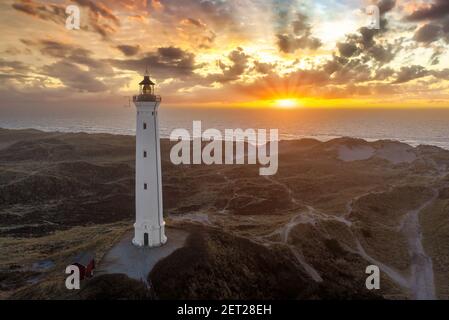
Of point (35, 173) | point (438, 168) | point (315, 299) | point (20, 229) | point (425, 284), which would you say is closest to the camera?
point (315, 299)

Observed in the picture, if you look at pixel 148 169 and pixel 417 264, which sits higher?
pixel 148 169

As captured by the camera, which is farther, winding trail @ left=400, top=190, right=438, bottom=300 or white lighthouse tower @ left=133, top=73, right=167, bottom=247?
winding trail @ left=400, top=190, right=438, bottom=300

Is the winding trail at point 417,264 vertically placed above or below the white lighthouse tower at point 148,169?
below

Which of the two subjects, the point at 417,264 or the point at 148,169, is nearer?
the point at 148,169

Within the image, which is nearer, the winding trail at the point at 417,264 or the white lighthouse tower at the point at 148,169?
the white lighthouse tower at the point at 148,169

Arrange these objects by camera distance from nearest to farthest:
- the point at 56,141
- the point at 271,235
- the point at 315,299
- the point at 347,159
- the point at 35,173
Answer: the point at 315,299, the point at 271,235, the point at 35,173, the point at 347,159, the point at 56,141

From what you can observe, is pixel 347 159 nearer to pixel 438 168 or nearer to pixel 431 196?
pixel 438 168

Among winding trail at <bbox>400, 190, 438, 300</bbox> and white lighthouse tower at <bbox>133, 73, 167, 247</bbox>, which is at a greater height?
white lighthouse tower at <bbox>133, 73, 167, 247</bbox>
